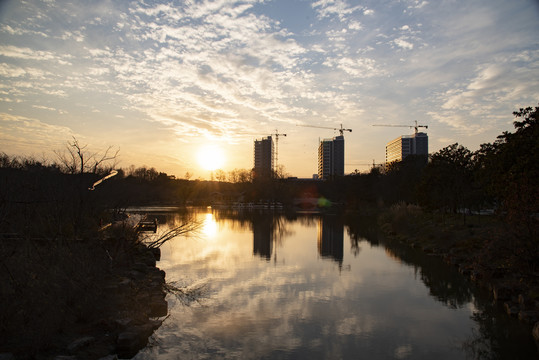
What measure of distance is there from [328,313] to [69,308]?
6.45 meters

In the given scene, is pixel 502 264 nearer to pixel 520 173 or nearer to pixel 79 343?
pixel 520 173

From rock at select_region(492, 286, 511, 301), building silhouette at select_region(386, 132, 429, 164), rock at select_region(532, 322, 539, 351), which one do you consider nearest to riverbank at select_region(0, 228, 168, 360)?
rock at select_region(532, 322, 539, 351)

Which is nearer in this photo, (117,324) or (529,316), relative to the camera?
(117,324)

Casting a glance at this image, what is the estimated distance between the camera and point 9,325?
25.1 ft

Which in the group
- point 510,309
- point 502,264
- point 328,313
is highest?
point 502,264

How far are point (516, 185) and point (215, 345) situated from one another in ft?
32.2

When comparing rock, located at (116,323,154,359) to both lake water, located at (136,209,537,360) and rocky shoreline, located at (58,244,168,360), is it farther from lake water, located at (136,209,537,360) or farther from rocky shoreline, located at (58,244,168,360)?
lake water, located at (136,209,537,360)

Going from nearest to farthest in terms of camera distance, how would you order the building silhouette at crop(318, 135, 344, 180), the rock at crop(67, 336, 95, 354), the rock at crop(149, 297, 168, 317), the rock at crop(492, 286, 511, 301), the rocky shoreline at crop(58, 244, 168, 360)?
1. the rock at crop(67, 336, 95, 354)
2. the rocky shoreline at crop(58, 244, 168, 360)
3. the rock at crop(149, 297, 168, 317)
4. the rock at crop(492, 286, 511, 301)
5. the building silhouette at crop(318, 135, 344, 180)

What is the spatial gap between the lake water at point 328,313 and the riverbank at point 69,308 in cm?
65

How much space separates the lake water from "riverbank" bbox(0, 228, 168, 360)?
65 centimetres

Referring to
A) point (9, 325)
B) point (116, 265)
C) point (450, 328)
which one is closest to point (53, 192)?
point (116, 265)

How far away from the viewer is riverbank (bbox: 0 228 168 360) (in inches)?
294

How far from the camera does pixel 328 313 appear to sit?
11266 mm

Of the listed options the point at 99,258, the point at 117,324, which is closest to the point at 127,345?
the point at 117,324
